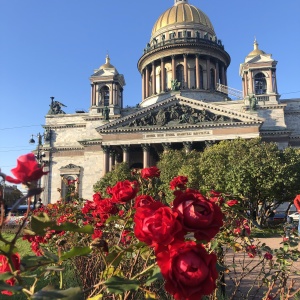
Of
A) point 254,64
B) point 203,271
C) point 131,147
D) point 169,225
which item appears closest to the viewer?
point 203,271

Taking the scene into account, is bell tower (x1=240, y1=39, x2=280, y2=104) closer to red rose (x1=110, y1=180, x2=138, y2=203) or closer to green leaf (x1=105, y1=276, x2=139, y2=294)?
red rose (x1=110, y1=180, x2=138, y2=203)

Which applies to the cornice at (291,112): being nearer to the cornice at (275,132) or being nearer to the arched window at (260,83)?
the arched window at (260,83)

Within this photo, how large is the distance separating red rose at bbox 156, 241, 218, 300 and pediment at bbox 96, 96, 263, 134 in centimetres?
3827

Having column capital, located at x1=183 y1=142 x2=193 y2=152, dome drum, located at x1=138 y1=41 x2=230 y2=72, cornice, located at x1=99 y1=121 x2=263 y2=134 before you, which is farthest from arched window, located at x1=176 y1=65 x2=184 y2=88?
column capital, located at x1=183 y1=142 x2=193 y2=152

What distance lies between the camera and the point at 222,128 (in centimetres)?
3919

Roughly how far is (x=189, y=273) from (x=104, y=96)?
164 feet

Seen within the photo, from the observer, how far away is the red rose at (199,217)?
5.67ft

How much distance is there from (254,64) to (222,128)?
12863 millimetres

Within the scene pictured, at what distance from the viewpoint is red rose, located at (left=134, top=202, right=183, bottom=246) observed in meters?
1.70

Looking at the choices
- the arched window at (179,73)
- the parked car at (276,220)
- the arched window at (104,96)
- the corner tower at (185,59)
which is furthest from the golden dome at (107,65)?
the parked car at (276,220)

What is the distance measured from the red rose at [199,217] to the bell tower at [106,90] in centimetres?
4646

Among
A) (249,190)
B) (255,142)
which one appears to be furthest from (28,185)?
(255,142)

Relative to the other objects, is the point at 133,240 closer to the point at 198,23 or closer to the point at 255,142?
the point at 255,142

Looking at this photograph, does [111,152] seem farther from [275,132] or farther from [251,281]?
[251,281]
